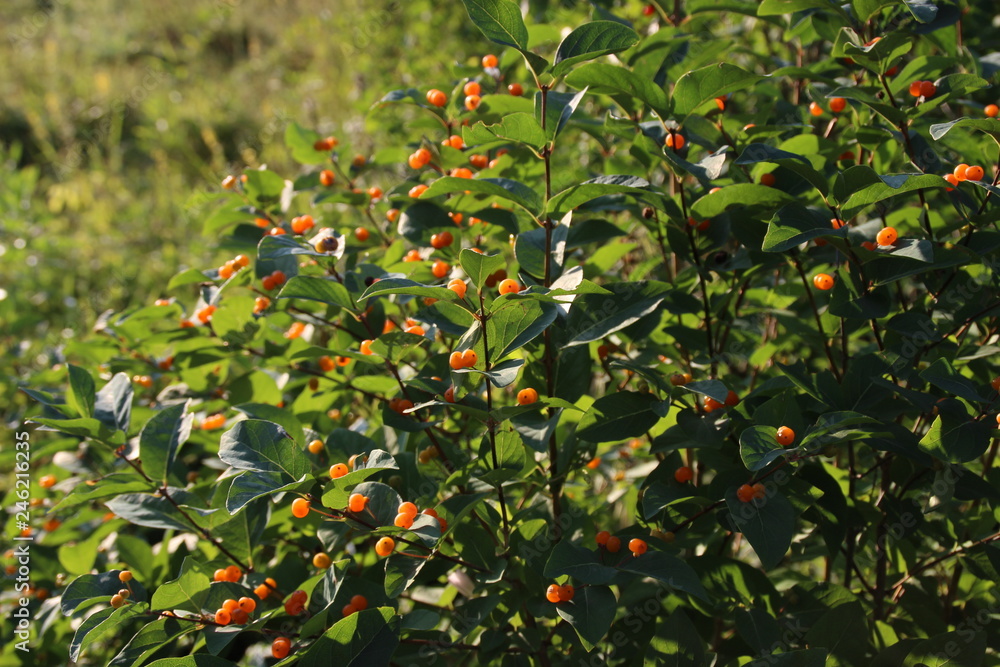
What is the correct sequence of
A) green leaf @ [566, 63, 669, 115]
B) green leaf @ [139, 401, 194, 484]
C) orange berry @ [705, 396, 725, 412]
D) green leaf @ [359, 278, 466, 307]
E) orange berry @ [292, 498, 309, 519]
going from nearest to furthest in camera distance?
green leaf @ [359, 278, 466, 307], orange berry @ [292, 498, 309, 519], green leaf @ [566, 63, 669, 115], orange berry @ [705, 396, 725, 412], green leaf @ [139, 401, 194, 484]

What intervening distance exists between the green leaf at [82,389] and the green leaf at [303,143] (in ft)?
2.25

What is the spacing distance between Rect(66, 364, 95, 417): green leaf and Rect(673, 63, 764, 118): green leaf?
1.30 meters

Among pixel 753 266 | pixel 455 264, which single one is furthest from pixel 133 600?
pixel 753 266

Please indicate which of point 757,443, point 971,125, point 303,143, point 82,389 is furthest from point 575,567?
point 303,143

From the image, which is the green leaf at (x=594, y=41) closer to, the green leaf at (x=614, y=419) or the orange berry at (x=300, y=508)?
the green leaf at (x=614, y=419)

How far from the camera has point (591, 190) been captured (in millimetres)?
1236

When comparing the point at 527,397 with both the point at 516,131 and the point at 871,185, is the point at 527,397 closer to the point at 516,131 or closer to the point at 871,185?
the point at 516,131

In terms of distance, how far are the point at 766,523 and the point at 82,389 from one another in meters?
1.36

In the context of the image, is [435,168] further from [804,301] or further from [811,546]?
[811,546]

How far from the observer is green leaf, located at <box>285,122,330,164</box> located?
1756 millimetres

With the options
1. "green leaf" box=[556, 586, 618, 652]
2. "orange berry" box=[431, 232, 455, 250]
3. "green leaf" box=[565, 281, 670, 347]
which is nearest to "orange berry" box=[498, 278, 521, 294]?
"green leaf" box=[565, 281, 670, 347]

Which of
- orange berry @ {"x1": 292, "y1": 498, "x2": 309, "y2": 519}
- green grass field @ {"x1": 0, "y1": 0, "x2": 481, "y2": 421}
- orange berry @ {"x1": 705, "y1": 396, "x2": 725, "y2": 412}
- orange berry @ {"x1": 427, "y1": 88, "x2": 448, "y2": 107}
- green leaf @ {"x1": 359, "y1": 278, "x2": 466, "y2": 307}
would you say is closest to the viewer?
green leaf @ {"x1": 359, "y1": 278, "x2": 466, "y2": 307}

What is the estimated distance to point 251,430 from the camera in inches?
47.0

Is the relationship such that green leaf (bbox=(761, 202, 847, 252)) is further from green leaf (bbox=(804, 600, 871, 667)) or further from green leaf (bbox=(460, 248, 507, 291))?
green leaf (bbox=(804, 600, 871, 667))
